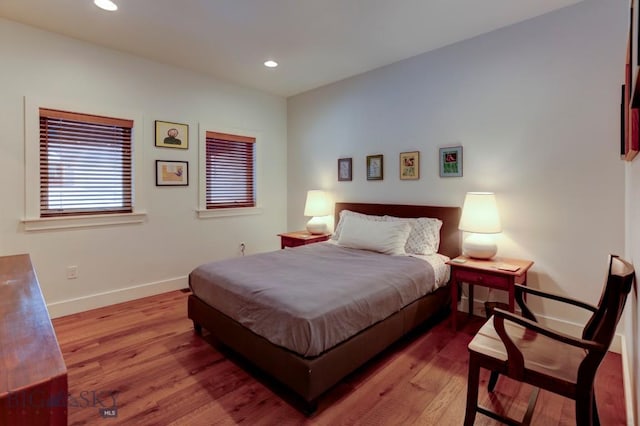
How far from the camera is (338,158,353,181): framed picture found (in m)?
4.22

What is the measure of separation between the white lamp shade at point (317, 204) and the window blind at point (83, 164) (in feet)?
6.87

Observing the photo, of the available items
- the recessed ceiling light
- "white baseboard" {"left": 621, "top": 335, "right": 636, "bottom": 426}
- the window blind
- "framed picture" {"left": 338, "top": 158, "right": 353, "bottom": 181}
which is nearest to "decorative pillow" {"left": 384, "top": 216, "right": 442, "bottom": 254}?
"framed picture" {"left": 338, "top": 158, "right": 353, "bottom": 181}

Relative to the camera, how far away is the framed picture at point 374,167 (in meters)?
3.88

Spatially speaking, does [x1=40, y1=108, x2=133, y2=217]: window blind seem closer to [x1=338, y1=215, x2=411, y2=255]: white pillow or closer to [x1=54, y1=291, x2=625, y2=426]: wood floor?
[x1=54, y1=291, x2=625, y2=426]: wood floor

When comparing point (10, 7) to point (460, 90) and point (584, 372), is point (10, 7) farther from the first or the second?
point (584, 372)

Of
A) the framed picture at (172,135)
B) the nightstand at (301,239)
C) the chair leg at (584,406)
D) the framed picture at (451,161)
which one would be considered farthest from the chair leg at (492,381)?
the framed picture at (172,135)

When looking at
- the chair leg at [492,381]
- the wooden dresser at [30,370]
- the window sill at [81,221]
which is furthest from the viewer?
the window sill at [81,221]

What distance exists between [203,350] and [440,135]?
2973 millimetres

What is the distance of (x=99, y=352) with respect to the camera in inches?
97.8

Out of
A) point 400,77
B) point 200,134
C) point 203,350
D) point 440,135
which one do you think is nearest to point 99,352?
point 203,350

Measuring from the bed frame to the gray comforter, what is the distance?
0.05m

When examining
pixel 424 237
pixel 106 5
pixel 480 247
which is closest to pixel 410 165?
pixel 424 237

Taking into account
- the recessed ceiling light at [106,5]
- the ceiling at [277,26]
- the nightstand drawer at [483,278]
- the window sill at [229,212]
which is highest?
the ceiling at [277,26]

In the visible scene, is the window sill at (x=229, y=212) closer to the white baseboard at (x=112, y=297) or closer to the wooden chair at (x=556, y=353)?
the white baseboard at (x=112, y=297)
